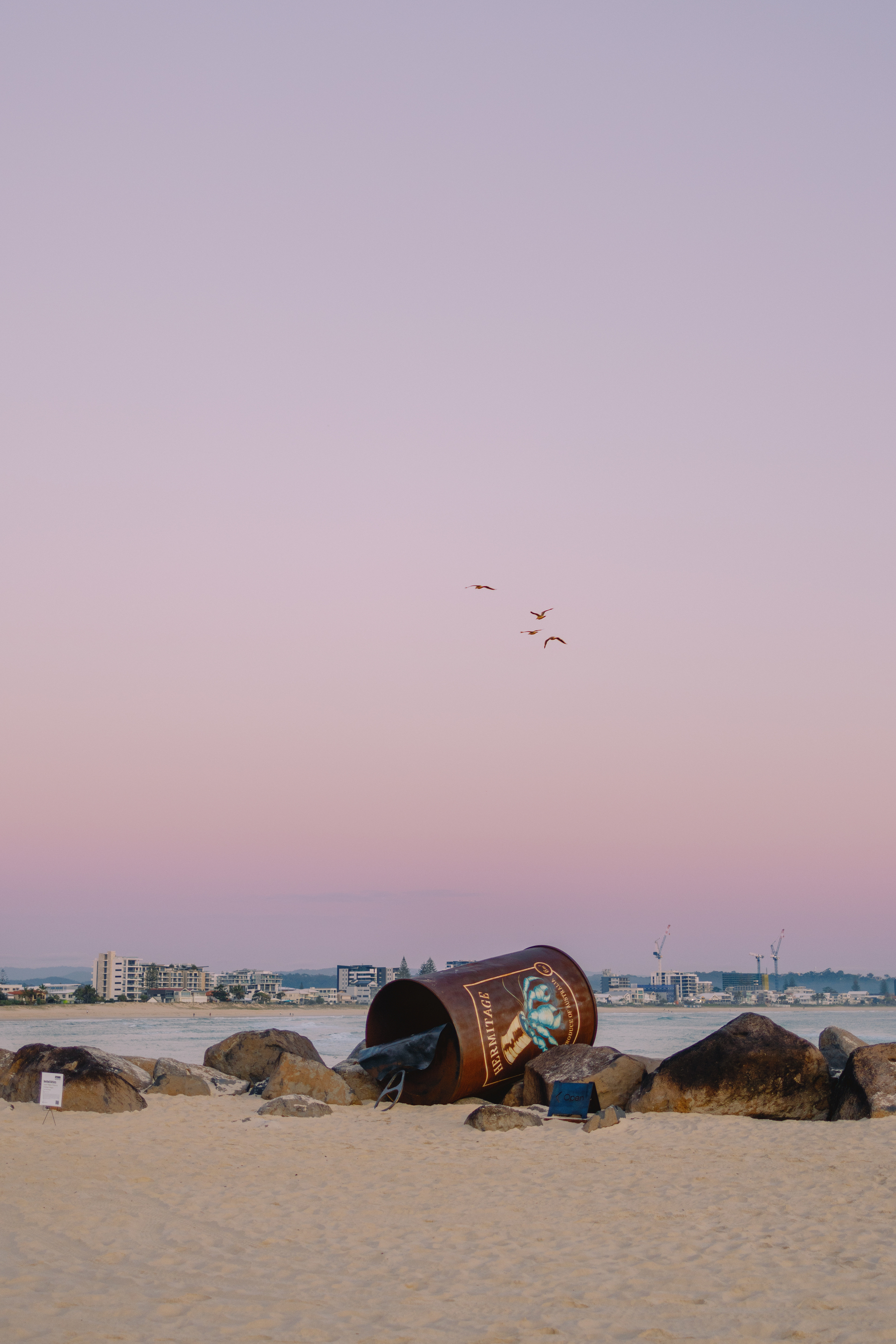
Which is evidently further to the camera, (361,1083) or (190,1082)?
(361,1083)

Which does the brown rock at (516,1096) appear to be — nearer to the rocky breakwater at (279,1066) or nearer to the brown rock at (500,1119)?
the brown rock at (500,1119)

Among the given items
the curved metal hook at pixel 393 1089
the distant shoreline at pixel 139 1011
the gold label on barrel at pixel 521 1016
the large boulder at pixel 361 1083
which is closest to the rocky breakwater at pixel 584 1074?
the gold label on barrel at pixel 521 1016

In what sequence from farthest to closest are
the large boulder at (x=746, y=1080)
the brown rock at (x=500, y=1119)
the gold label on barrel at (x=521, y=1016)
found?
the gold label on barrel at (x=521, y=1016) < the large boulder at (x=746, y=1080) < the brown rock at (x=500, y=1119)

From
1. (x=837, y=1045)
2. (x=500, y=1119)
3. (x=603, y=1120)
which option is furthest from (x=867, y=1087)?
(x=837, y=1045)

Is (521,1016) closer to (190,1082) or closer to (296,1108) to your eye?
(296,1108)

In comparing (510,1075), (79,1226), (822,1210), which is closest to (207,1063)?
(510,1075)

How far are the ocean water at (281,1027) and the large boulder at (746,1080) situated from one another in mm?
12476

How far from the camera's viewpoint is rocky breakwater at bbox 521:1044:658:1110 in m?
14.2

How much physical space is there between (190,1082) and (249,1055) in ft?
6.97

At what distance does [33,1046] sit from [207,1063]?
4.09 meters

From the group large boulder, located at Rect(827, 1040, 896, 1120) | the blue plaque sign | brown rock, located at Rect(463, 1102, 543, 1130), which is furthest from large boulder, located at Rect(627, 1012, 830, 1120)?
brown rock, located at Rect(463, 1102, 543, 1130)

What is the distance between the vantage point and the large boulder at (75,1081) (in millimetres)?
13398

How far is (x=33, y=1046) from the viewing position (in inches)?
563

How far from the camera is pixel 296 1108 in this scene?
558 inches
